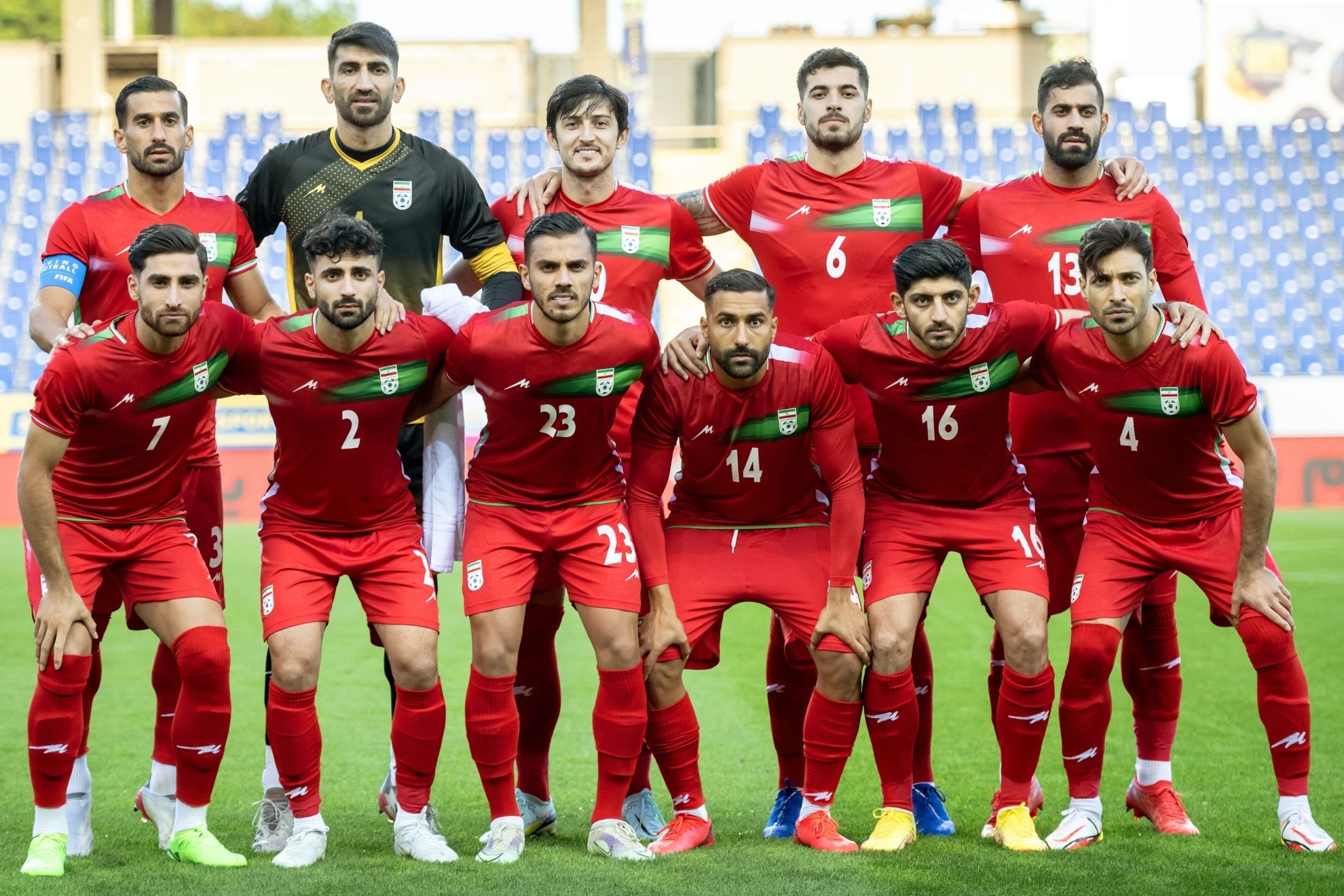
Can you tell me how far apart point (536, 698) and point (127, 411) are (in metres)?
1.64

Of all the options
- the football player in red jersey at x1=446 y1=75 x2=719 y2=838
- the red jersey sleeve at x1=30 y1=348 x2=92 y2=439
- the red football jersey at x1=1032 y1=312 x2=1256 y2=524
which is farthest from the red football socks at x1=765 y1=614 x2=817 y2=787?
the red jersey sleeve at x1=30 y1=348 x2=92 y2=439

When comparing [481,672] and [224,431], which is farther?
[224,431]

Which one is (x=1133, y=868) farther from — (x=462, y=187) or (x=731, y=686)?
(x=731, y=686)

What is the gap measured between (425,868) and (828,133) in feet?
8.93

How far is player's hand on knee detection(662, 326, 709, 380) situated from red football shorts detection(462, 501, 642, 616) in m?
0.49

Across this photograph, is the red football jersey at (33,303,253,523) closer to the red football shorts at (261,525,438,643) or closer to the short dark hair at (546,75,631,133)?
the red football shorts at (261,525,438,643)

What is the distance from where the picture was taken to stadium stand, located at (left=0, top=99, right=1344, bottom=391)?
2136 cm

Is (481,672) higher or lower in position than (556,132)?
lower

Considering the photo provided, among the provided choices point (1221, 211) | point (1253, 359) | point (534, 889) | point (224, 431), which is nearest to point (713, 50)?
point (1221, 211)

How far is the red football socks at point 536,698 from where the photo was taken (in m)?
5.00

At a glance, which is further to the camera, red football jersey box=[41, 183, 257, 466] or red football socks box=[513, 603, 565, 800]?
red football socks box=[513, 603, 565, 800]

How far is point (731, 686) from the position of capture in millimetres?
7887

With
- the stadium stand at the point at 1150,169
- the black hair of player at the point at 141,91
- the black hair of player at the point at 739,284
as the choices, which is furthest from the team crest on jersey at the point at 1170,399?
the stadium stand at the point at 1150,169

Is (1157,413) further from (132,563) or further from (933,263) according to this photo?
(132,563)
